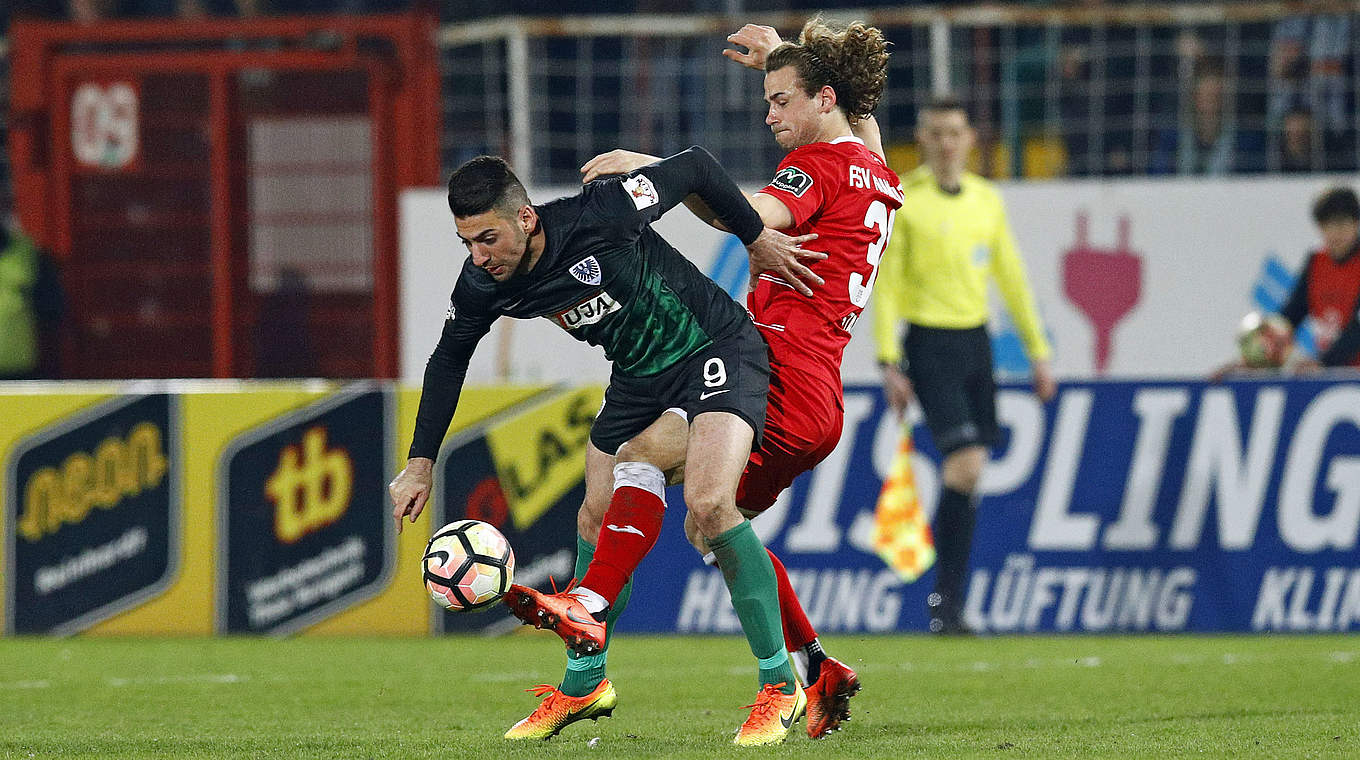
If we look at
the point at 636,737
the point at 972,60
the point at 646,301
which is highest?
the point at 972,60

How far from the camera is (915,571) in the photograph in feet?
29.1

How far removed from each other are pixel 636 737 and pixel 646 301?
3.99 feet

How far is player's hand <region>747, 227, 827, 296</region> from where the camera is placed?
5.23 metres

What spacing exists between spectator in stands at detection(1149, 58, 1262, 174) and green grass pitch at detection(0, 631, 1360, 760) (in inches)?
165

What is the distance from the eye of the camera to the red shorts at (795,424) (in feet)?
17.9

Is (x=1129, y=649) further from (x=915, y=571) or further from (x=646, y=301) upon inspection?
(x=646, y=301)

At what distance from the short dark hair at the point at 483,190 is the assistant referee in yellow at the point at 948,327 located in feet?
12.9

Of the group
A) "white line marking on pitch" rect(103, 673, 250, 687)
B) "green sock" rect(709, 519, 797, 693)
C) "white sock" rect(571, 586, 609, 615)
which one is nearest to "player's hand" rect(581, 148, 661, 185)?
"green sock" rect(709, 519, 797, 693)

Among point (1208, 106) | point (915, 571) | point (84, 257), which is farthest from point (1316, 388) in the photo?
point (84, 257)

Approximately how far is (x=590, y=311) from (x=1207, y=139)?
25.4 feet

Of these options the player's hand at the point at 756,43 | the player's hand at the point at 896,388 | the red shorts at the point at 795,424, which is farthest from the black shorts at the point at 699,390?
the player's hand at the point at 896,388

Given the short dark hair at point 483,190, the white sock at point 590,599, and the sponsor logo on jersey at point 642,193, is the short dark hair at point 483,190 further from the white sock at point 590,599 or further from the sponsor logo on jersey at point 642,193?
the white sock at point 590,599

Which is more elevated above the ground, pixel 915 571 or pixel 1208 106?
pixel 1208 106

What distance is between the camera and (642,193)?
5.06 meters
